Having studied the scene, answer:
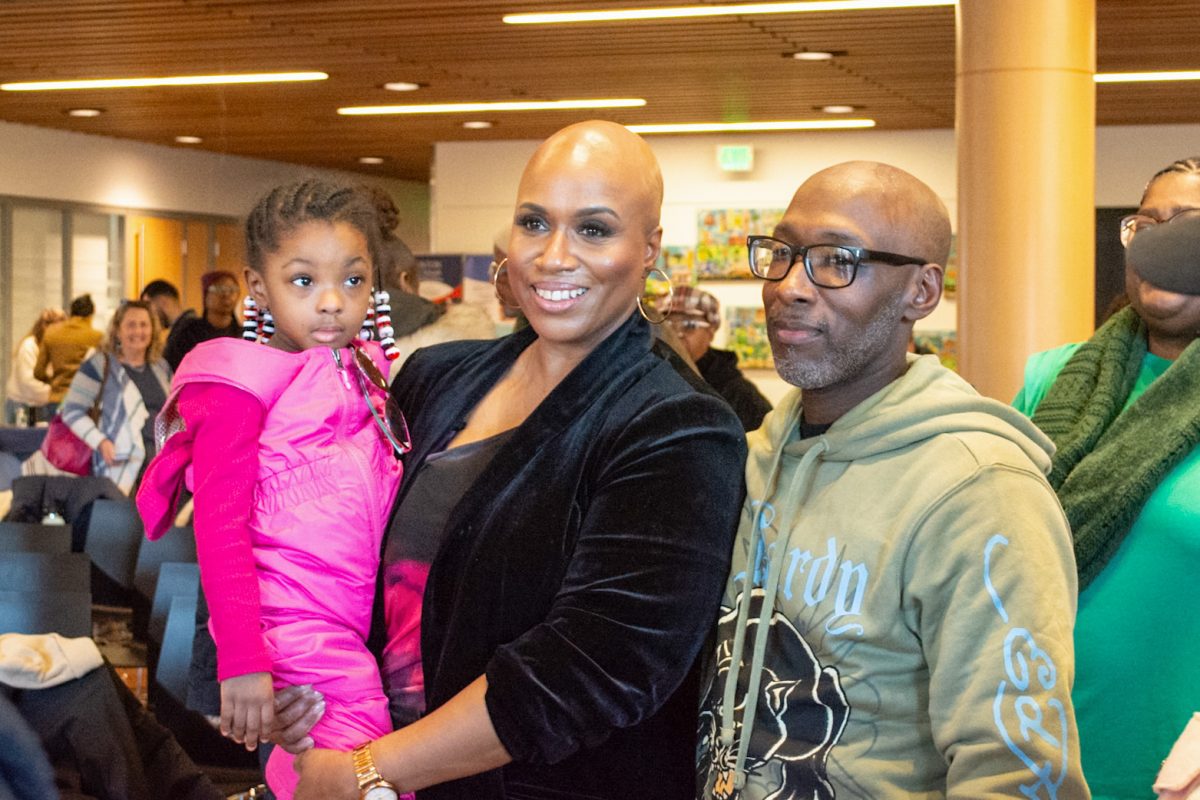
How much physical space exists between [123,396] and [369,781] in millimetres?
6496

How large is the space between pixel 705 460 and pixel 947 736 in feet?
1.49

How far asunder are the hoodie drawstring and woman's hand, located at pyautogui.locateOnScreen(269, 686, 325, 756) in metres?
0.60

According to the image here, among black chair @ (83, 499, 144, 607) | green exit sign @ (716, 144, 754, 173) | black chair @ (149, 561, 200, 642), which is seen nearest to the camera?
black chair @ (149, 561, 200, 642)

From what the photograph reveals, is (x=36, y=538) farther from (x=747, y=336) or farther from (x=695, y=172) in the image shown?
(x=695, y=172)

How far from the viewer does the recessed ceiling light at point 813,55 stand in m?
8.60

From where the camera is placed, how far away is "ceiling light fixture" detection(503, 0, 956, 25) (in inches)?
283

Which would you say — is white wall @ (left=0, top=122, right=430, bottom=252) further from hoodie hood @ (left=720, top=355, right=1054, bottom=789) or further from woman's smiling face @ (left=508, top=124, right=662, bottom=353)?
hoodie hood @ (left=720, top=355, right=1054, bottom=789)

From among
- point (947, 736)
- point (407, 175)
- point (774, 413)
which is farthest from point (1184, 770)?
point (407, 175)

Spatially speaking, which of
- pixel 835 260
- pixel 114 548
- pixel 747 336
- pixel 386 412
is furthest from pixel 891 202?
pixel 747 336

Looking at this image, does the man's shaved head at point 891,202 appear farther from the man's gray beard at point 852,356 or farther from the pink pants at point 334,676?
the pink pants at point 334,676

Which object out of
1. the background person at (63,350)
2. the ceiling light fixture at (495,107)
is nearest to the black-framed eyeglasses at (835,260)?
the ceiling light fixture at (495,107)

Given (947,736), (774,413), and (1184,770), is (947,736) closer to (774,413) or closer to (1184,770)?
(1184,770)

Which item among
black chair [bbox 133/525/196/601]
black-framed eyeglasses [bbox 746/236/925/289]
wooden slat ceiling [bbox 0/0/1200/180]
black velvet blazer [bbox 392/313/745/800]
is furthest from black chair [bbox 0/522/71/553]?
black-framed eyeglasses [bbox 746/236/925/289]

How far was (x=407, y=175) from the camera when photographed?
17.9 metres
